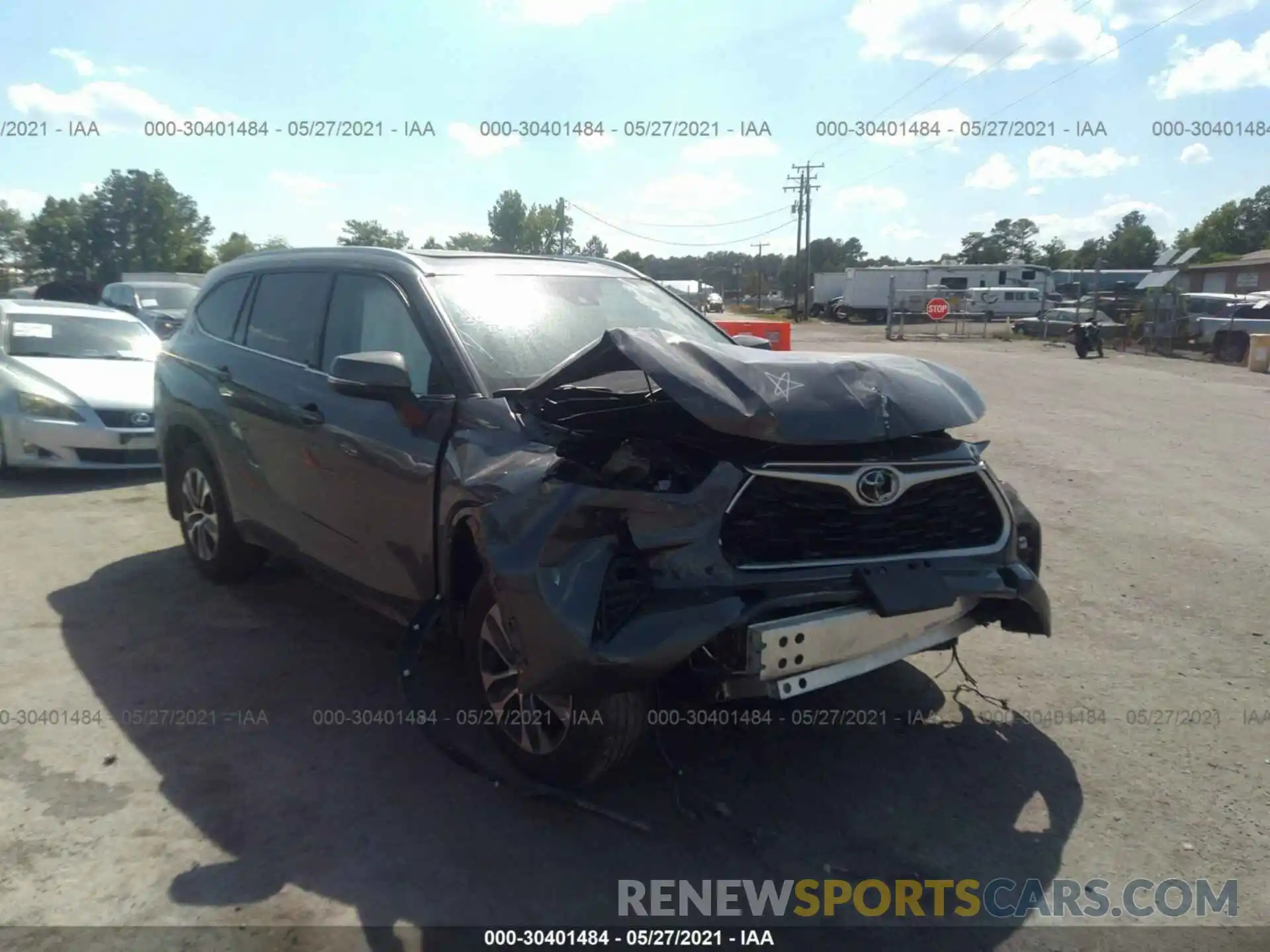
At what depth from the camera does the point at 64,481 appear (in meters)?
8.88

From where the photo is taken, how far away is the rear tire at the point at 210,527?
221 inches

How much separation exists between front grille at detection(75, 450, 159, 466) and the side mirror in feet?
17.9

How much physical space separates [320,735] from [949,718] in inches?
98.5

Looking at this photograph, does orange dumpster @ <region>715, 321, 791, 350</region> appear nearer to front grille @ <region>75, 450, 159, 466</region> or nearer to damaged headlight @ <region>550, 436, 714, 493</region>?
front grille @ <region>75, 450, 159, 466</region>

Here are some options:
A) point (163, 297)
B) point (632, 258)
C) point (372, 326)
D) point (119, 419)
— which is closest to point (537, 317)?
point (372, 326)

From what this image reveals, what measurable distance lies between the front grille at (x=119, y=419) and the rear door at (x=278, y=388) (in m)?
3.80

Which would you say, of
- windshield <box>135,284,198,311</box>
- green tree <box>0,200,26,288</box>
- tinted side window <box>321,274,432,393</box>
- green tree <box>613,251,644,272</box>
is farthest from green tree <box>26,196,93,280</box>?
tinted side window <box>321,274,432,393</box>

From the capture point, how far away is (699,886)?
120 inches

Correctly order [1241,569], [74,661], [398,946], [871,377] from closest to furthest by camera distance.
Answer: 1. [398,946]
2. [871,377]
3. [74,661]
4. [1241,569]

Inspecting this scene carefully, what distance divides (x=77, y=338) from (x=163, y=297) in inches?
392

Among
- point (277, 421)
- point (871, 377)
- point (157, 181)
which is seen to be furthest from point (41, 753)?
point (157, 181)

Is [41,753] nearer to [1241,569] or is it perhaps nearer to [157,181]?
[1241,569]

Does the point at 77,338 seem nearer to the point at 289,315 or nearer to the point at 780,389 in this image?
the point at 289,315

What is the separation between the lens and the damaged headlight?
3.25 m
